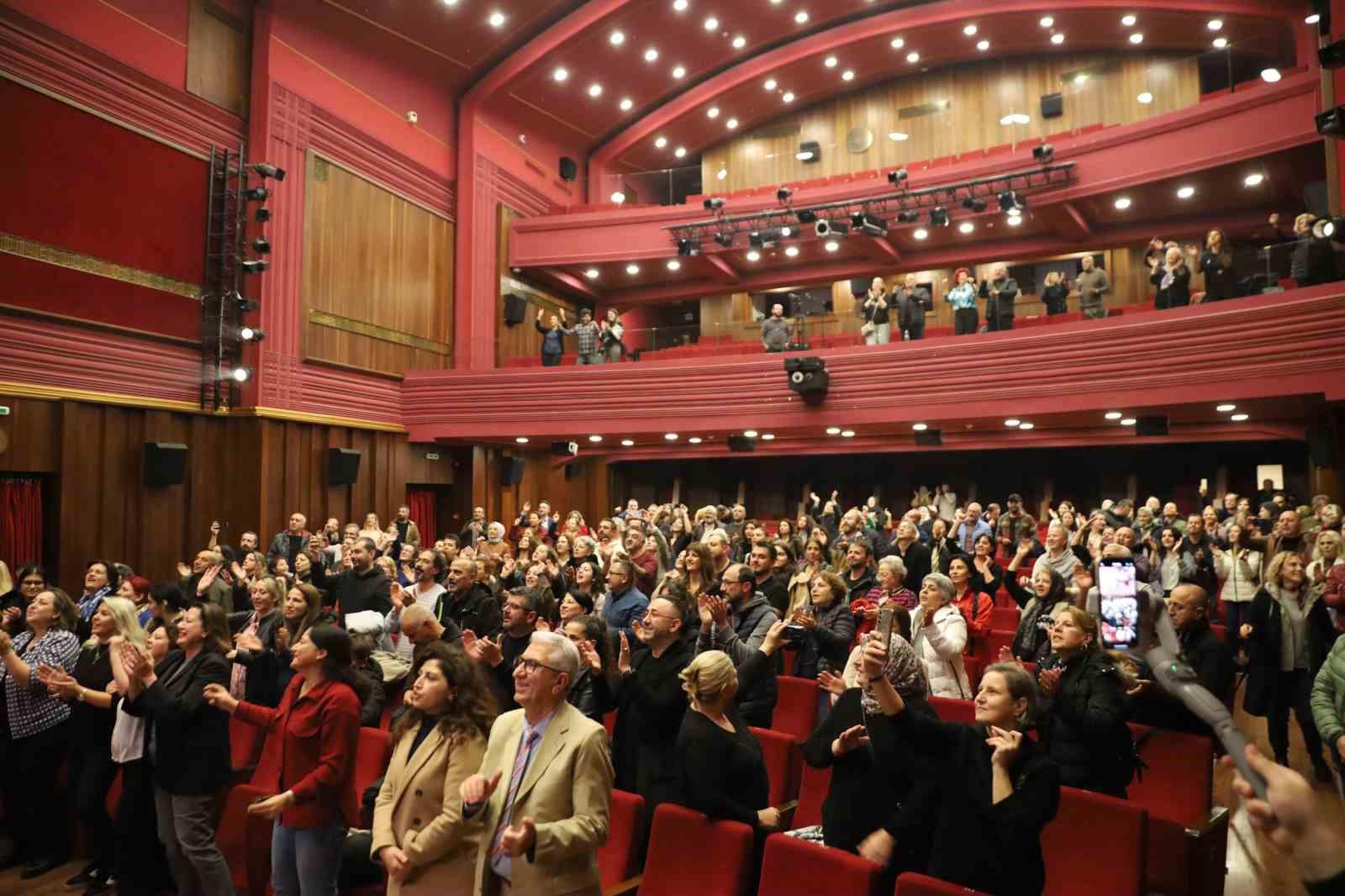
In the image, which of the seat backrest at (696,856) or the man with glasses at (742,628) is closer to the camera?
the seat backrest at (696,856)

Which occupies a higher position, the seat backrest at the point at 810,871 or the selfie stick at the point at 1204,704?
the selfie stick at the point at 1204,704

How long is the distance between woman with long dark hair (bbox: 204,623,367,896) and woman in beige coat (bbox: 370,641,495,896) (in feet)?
0.97

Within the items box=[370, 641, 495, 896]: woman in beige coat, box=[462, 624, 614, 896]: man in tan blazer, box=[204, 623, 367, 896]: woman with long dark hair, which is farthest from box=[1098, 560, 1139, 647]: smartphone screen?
box=[204, 623, 367, 896]: woman with long dark hair

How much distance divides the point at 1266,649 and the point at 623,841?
378 centimetres

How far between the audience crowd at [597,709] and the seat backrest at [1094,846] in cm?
9

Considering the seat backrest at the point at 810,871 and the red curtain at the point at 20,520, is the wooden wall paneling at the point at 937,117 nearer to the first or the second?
the red curtain at the point at 20,520

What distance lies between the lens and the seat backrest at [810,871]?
238cm

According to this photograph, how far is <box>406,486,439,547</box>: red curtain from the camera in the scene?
1405cm

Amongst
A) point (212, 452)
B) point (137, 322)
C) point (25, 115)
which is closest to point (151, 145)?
point (25, 115)

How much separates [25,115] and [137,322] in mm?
2334

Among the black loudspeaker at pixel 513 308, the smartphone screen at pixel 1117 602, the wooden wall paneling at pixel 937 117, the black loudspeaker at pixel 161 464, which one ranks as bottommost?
the smartphone screen at pixel 1117 602

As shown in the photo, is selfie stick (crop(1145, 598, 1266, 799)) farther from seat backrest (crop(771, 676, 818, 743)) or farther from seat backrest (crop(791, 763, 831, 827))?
seat backrest (crop(771, 676, 818, 743))

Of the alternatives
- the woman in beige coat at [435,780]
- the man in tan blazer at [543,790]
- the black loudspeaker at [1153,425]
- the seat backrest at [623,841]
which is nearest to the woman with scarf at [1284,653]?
the seat backrest at [623,841]

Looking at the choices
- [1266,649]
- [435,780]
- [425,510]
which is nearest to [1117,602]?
[1266,649]
